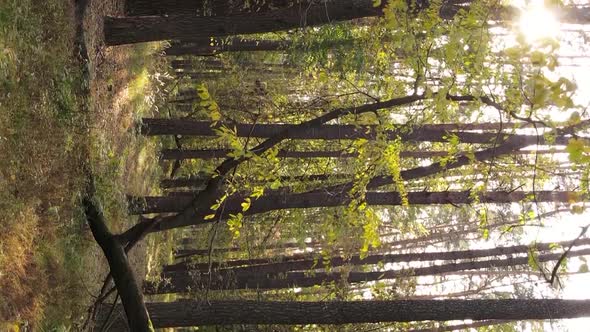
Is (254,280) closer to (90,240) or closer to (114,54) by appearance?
(90,240)

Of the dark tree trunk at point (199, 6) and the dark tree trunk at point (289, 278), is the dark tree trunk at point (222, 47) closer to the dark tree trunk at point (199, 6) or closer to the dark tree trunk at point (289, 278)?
the dark tree trunk at point (199, 6)

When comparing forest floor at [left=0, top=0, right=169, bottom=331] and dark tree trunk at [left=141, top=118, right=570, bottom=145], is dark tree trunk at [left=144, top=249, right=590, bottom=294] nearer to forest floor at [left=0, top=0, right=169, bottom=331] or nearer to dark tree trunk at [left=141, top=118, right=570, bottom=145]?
forest floor at [left=0, top=0, right=169, bottom=331]

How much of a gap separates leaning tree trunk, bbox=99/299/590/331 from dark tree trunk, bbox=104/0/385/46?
3.35 meters

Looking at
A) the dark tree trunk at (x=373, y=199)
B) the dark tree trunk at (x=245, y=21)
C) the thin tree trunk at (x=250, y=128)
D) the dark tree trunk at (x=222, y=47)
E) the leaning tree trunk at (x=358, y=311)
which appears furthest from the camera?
the dark tree trunk at (x=222, y=47)

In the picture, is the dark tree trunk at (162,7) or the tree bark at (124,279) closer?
the tree bark at (124,279)

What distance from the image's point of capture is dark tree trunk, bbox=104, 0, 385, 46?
704cm

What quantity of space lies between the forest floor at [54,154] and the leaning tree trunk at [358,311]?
147 cm

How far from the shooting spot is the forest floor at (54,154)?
634cm

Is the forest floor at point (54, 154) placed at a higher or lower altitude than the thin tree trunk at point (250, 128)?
Answer: lower

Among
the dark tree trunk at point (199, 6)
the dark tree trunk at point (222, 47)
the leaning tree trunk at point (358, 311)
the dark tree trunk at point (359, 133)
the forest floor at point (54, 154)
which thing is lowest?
the leaning tree trunk at point (358, 311)

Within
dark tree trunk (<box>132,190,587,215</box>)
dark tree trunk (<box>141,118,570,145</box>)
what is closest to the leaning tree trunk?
dark tree trunk (<box>132,190,587,215</box>)

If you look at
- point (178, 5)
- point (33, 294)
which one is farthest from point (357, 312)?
point (178, 5)

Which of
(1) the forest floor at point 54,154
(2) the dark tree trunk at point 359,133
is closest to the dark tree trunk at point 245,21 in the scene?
(1) the forest floor at point 54,154

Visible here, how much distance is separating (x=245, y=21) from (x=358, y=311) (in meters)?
3.75
